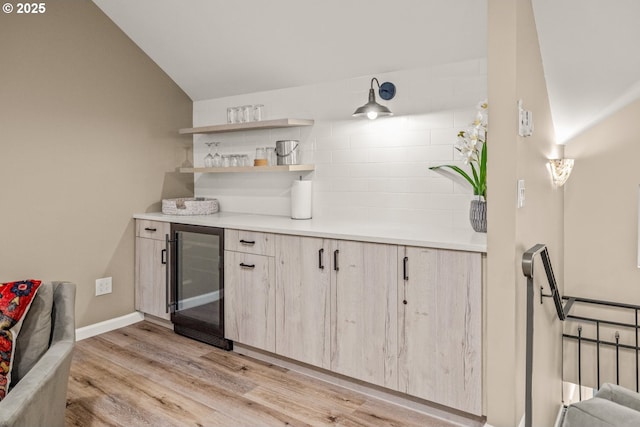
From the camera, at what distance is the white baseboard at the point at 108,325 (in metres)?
3.52

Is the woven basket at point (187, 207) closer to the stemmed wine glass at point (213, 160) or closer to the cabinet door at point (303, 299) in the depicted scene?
the stemmed wine glass at point (213, 160)

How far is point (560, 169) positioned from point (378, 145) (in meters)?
1.20

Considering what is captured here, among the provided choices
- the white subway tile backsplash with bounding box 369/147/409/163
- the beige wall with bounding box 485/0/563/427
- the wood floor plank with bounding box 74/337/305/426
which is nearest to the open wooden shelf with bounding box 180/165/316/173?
the white subway tile backsplash with bounding box 369/147/409/163

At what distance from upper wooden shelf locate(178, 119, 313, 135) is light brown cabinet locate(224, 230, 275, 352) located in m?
0.86

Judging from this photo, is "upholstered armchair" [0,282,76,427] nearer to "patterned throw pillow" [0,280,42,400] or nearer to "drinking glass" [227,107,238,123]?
"patterned throw pillow" [0,280,42,400]

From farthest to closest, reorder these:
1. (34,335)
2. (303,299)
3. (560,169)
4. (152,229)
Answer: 1. (152,229)
2. (560,169)
3. (303,299)
4. (34,335)

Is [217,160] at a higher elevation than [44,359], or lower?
higher

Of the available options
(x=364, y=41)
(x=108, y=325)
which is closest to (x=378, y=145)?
(x=364, y=41)

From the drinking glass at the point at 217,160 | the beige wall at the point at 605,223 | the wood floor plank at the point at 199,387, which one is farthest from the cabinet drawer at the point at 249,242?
the beige wall at the point at 605,223

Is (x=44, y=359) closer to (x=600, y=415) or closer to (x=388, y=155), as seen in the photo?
(x=388, y=155)

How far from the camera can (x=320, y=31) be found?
300 centimetres

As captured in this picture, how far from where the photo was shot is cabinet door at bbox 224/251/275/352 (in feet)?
9.86

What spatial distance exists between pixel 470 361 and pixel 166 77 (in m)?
3.30

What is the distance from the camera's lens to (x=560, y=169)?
3064 millimetres
